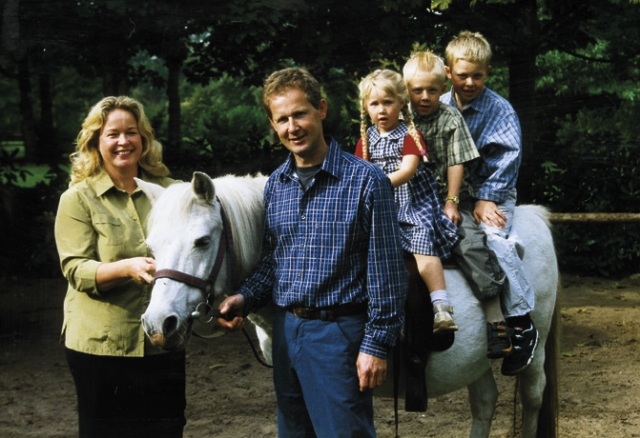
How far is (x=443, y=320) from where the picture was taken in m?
2.94

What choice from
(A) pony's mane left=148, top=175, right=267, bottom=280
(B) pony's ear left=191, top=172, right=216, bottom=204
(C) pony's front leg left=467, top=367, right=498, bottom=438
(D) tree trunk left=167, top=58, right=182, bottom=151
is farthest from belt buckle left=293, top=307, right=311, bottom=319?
(D) tree trunk left=167, top=58, right=182, bottom=151

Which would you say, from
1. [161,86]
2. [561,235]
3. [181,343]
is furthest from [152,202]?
[561,235]

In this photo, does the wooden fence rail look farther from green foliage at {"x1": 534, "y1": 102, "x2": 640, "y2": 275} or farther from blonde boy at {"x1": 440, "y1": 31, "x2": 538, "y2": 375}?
blonde boy at {"x1": 440, "y1": 31, "x2": 538, "y2": 375}

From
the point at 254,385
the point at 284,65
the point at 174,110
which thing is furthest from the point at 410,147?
the point at 174,110

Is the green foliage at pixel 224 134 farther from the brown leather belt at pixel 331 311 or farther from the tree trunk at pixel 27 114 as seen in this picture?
the brown leather belt at pixel 331 311

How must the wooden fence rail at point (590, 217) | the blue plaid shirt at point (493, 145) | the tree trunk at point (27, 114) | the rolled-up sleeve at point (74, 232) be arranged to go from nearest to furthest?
1. the rolled-up sleeve at point (74, 232)
2. the blue plaid shirt at point (493, 145)
3. the wooden fence rail at point (590, 217)
4. the tree trunk at point (27, 114)

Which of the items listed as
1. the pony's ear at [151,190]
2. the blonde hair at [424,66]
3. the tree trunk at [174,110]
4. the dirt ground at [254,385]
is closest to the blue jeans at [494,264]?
the blonde hair at [424,66]

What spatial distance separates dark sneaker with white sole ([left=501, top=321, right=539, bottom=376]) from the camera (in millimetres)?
3338

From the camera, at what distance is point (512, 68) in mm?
7914

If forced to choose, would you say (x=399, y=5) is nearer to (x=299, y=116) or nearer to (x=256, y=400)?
(x=256, y=400)

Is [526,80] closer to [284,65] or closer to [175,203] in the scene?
[284,65]

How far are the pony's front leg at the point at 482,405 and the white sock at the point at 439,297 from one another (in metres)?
0.89

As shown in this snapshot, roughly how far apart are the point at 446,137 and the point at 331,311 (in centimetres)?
122

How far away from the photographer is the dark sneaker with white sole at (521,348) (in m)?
3.34
